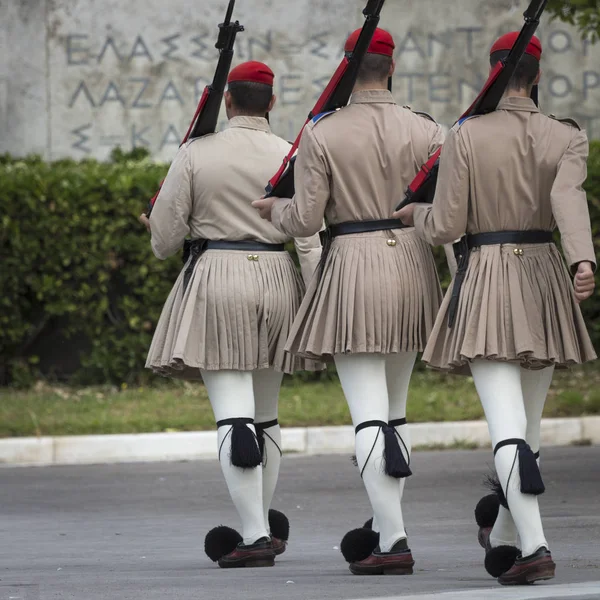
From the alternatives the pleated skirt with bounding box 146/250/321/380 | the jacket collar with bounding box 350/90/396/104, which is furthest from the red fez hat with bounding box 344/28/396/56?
the pleated skirt with bounding box 146/250/321/380

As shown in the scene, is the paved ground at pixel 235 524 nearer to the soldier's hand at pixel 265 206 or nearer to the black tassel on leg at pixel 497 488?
the black tassel on leg at pixel 497 488

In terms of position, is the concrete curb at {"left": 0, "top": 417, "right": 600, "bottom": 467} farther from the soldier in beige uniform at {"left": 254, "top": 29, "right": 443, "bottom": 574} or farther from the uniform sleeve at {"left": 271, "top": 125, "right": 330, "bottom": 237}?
the uniform sleeve at {"left": 271, "top": 125, "right": 330, "bottom": 237}

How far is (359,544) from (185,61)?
9.67m

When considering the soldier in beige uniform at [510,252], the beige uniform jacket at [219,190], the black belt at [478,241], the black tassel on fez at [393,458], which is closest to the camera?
the soldier in beige uniform at [510,252]

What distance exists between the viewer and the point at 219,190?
18.5ft

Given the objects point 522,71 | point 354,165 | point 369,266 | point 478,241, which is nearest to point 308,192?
point 354,165

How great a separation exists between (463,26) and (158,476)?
683 centimetres

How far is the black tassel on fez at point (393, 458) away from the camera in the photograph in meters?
5.05

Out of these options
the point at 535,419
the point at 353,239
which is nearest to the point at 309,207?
the point at 353,239

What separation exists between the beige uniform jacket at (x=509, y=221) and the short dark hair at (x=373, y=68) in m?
0.56

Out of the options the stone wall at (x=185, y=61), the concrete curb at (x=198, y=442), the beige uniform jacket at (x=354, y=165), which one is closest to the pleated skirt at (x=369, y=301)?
the beige uniform jacket at (x=354, y=165)

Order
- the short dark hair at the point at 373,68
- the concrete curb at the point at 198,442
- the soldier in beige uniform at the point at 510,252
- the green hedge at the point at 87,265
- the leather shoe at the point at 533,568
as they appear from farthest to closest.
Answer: the green hedge at the point at 87,265, the concrete curb at the point at 198,442, the short dark hair at the point at 373,68, the soldier in beige uniform at the point at 510,252, the leather shoe at the point at 533,568

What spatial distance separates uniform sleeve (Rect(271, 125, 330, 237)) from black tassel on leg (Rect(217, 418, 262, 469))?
0.79m

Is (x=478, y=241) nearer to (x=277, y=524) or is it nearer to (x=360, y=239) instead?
(x=360, y=239)
